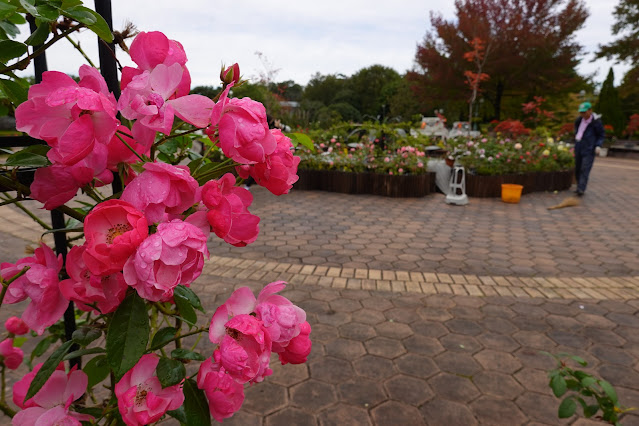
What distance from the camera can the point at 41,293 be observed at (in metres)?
0.66

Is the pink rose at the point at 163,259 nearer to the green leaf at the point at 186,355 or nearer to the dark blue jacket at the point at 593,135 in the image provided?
the green leaf at the point at 186,355

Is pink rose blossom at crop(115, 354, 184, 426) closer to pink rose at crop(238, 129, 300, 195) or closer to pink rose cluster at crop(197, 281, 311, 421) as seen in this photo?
pink rose cluster at crop(197, 281, 311, 421)

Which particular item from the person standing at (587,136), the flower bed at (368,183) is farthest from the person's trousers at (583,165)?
the flower bed at (368,183)

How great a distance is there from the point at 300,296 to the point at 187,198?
333 centimetres

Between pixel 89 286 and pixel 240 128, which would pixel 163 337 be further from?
pixel 240 128

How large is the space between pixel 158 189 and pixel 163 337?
40cm

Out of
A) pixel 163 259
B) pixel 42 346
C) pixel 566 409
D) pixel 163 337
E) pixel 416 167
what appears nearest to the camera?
pixel 163 259

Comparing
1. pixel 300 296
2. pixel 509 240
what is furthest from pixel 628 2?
pixel 300 296

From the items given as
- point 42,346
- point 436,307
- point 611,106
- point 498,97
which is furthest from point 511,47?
point 42,346

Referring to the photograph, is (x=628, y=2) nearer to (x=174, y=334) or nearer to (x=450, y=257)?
(x=450, y=257)

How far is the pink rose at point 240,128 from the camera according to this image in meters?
0.58

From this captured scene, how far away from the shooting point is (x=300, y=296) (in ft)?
12.6

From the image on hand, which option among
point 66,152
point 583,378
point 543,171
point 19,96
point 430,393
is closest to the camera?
point 66,152

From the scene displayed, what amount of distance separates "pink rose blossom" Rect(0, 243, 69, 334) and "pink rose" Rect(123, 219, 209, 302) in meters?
0.24
